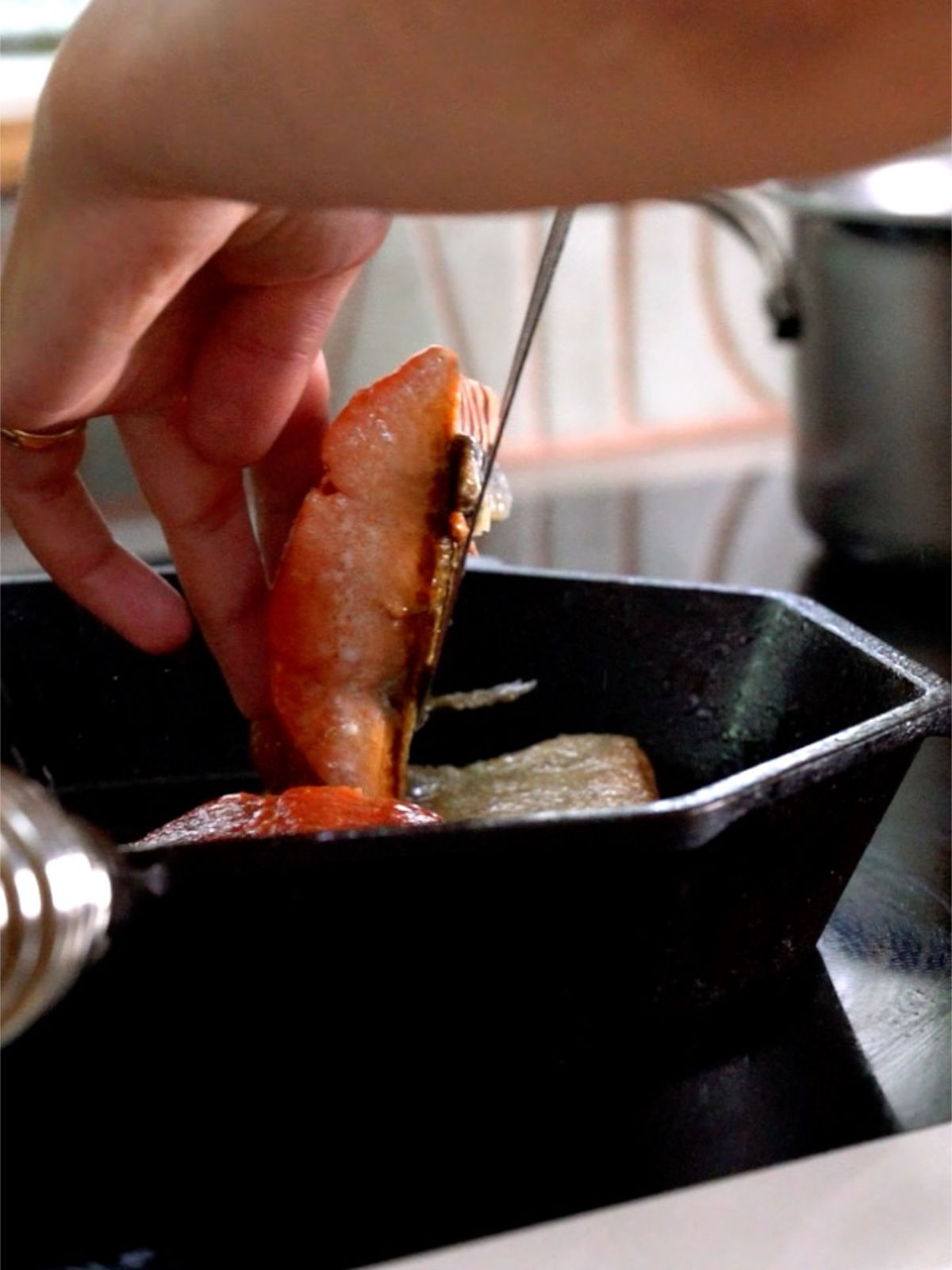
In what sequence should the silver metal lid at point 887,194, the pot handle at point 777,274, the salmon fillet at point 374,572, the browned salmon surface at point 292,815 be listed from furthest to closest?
the pot handle at point 777,274
the silver metal lid at point 887,194
the salmon fillet at point 374,572
the browned salmon surface at point 292,815

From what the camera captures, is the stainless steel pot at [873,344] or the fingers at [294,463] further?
→ the stainless steel pot at [873,344]

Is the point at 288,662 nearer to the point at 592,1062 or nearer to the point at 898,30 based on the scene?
the point at 592,1062

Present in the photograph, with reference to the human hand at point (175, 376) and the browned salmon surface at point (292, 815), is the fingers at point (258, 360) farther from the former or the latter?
the browned salmon surface at point (292, 815)

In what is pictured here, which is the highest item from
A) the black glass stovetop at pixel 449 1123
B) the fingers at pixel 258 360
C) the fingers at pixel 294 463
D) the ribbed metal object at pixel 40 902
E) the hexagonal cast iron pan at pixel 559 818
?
the fingers at pixel 258 360

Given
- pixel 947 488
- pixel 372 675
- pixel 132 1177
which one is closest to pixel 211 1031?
pixel 132 1177

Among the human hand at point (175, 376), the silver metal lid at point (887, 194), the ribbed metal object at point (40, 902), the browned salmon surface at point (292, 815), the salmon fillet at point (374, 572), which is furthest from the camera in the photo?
the silver metal lid at point (887, 194)

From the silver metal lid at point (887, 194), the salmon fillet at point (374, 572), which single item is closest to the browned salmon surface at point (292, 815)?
the salmon fillet at point (374, 572)

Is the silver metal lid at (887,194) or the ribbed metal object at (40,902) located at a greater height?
the silver metal lid at (887,194)

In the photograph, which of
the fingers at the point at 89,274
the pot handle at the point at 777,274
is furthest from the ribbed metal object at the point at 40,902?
the pot handle at the point at 777,274
